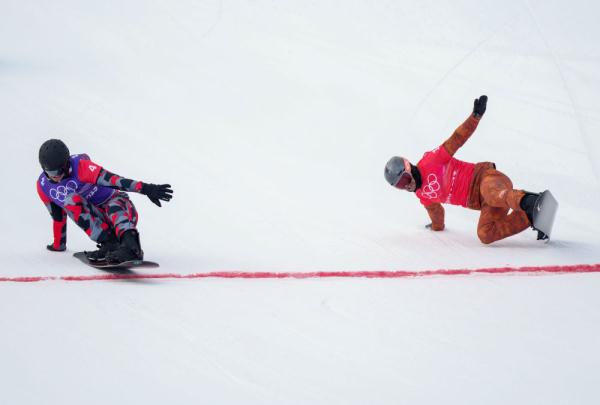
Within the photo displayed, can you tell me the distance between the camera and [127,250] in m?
6.19

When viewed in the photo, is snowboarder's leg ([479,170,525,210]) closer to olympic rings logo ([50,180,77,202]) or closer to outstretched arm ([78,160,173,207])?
outstretched arm ([78,160,173,207])

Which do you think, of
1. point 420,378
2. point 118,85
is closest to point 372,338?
point 420,378

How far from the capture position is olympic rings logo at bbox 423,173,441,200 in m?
7.00

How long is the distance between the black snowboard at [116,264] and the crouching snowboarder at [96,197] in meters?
0.04

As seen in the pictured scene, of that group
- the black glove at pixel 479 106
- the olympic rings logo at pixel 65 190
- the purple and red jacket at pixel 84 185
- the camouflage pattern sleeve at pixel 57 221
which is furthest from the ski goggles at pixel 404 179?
the camouflage pattern sleeve at pixel 57 221

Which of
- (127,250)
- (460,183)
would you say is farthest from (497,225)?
(127,250)

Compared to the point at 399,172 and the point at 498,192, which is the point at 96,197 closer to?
the point at 399,172

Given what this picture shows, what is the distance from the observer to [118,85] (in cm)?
1288

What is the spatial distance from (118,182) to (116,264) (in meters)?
0.63

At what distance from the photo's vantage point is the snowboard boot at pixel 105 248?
6414 millimetres

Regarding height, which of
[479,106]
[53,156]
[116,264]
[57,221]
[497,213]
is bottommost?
[116,264]

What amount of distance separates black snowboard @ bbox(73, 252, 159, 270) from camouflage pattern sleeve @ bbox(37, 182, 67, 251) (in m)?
0.34

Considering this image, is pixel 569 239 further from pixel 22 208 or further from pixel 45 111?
pixel 45 111

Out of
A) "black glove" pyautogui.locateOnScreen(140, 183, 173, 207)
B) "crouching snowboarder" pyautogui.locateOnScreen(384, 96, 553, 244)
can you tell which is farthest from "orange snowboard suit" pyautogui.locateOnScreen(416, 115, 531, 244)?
"black glove" pyautogui.locateOnScreen(140, 183, 173, 207)
